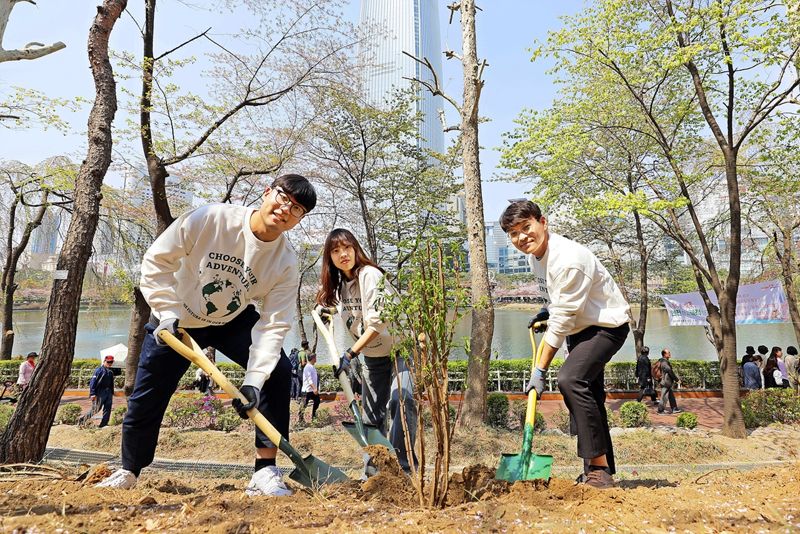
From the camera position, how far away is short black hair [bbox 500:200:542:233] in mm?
2852

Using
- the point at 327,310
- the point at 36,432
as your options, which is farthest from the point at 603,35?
the point at 36,432

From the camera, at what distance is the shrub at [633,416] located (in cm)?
862

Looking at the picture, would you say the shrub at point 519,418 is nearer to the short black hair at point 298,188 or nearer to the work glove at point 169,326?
the short black hair at point 298,188

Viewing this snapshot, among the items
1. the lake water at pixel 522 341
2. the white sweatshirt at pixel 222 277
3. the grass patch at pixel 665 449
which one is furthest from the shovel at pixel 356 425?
the lake water at pixel 522 341

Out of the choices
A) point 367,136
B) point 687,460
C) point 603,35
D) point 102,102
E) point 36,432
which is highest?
point 367,136

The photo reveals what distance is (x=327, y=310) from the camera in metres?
3.62

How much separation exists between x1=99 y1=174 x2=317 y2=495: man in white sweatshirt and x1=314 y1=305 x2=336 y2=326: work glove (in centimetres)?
85

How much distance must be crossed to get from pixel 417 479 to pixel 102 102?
4414 mm

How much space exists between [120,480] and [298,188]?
1.81 metres

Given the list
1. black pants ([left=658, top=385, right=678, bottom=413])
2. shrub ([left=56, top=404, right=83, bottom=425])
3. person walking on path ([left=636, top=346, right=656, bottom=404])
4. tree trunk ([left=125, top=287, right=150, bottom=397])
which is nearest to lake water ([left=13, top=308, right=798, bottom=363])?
person walking on path ([left=636, top=346, right=656, bottom=404])


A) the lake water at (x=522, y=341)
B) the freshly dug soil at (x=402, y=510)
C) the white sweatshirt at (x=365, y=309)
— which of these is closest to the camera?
the freshly dug soil at (x=402, y=510)

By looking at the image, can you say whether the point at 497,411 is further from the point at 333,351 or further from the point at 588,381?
the point at 588,381

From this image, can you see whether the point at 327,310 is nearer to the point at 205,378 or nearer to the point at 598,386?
the point at 598,386

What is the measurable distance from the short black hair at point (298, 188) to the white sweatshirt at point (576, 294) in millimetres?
1480
